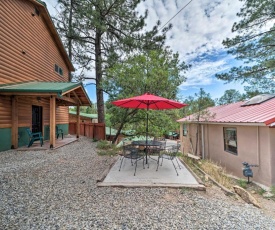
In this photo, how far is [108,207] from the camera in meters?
2.90

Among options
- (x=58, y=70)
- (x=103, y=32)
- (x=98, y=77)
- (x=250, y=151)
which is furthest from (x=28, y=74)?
(x=250, y=151)

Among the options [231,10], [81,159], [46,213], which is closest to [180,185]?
[46,213]

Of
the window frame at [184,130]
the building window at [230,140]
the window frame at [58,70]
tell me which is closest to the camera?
the building window at [230,140]

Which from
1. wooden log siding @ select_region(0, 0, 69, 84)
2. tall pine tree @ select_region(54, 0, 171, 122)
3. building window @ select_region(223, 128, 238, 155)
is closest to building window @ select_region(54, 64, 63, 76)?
wooden log siding @ select_region(0, 0, 69, 84)

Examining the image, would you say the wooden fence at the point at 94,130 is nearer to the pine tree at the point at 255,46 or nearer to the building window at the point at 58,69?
the building window at the point at 58,69

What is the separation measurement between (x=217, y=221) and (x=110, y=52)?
508 inches

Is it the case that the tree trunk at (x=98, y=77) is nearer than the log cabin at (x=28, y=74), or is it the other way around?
the log cabin at (x=28, y=74)

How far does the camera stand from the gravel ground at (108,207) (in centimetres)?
247

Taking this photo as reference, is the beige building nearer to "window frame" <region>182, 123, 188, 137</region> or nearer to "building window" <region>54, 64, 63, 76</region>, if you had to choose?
"window frame" <region>182, 123, 188, 137</region>

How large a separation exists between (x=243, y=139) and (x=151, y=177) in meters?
4.85

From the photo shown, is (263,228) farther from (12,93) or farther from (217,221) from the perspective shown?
(12,93)

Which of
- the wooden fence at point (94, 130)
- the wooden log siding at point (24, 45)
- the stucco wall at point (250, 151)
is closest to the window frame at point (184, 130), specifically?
the stucco wall at point (250, 151)

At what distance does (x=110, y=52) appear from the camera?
13.3 meters

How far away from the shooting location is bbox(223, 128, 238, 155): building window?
7676mm
